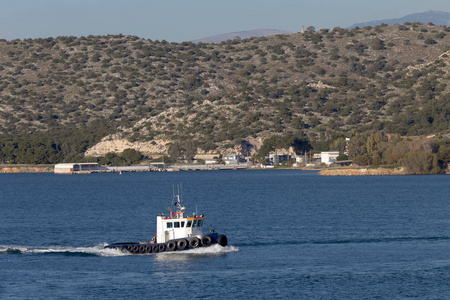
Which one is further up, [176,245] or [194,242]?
[194,242]

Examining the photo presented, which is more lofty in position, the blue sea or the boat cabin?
the boat cabin

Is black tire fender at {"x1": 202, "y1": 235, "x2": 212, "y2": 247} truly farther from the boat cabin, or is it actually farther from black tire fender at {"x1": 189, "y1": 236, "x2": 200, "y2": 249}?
the boat cabin

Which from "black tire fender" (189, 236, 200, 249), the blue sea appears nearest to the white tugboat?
"black tire fender" (189, 236, 200, 249)

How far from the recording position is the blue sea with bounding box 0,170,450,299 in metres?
49.9

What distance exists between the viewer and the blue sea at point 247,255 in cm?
4988

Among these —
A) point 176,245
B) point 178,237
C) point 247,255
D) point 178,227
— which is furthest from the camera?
point 247,255

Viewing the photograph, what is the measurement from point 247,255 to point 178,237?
5.66m

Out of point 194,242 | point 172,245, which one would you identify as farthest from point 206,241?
point 172,245

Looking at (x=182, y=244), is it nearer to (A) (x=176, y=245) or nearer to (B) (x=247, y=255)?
(A) (x=176, y=245)

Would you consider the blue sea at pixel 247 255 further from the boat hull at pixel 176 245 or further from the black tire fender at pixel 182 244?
the black tire fender at pixel 182 244

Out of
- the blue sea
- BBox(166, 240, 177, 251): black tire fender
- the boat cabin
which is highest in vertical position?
the boat cabin

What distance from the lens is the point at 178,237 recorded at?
61031 mm

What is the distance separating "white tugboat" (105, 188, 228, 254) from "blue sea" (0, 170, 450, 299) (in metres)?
0.70

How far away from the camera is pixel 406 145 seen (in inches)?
7028
